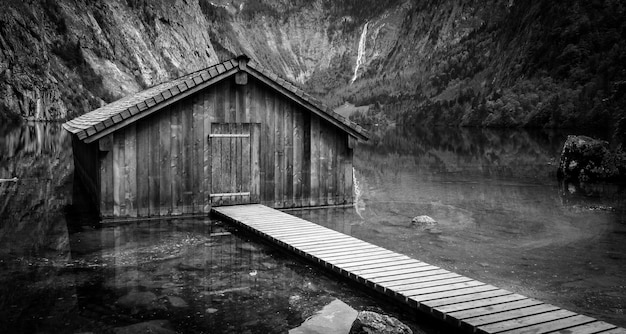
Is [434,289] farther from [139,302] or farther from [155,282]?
[155,282]

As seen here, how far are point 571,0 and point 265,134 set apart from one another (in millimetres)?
109999

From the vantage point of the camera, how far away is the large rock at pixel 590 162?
28000 mm

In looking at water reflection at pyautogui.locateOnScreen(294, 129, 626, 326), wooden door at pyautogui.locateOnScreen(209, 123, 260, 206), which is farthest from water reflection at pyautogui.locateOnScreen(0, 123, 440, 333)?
water reflection at pyautogui.locateOnScreen(294, 129, 626, 326)

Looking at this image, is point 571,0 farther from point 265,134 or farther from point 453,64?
point 265,134

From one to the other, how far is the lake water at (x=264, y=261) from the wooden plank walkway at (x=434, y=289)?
256 mm

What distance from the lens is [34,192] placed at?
2133cm

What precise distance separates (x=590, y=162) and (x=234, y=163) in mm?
18417

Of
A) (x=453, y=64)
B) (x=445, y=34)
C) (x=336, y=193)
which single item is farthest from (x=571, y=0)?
(x=336, y=193)

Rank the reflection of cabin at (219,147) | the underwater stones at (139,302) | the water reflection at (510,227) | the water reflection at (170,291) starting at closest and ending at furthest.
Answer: the water reflection at (170,291) < the underwater stones at (139,302) < the water reflection at (510,227) < the reflection of cabin at (219,147)

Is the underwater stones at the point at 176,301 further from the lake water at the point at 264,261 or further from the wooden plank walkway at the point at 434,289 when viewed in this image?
the wooden plank walkway at the point at 434,289

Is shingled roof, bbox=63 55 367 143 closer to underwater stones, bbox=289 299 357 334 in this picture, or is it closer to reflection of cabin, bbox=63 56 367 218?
reflection of cabin, bbox=63 56 367 218

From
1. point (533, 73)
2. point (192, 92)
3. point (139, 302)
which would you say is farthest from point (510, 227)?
point (533, 73)

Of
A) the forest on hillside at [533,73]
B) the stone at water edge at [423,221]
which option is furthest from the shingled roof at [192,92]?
the forest on hillside at [533,73]

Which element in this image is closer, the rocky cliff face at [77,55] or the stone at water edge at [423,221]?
the stone at water edge at [423,221]
